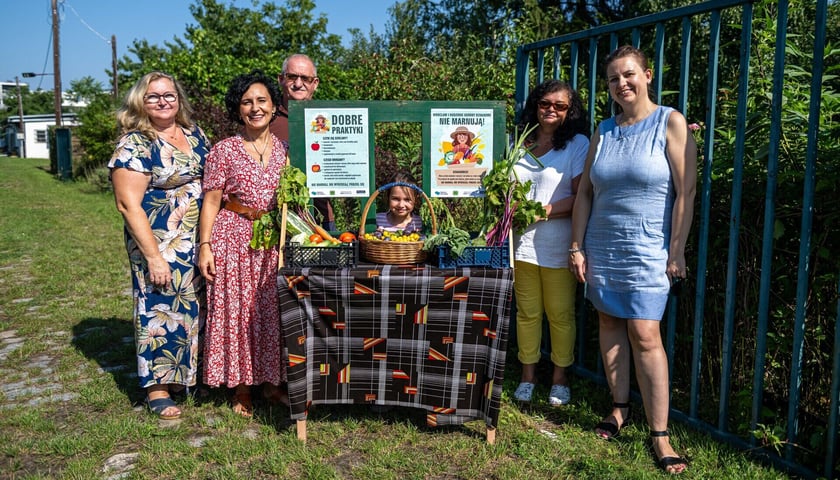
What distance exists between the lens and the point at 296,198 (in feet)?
12.2

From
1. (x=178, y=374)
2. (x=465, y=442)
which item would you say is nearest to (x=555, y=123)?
(x=465, y=442)

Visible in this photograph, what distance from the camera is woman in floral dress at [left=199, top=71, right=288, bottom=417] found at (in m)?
3.79

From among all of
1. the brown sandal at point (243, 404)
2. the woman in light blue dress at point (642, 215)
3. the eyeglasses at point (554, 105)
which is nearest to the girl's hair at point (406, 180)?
the eyeglasses at point (554, 105)

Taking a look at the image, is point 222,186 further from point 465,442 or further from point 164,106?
point 465,442

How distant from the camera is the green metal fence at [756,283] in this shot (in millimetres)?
3047

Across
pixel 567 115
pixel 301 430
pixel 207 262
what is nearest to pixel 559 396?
pixel 301 430

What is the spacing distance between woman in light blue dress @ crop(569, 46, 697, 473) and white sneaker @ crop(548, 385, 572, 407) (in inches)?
31.0

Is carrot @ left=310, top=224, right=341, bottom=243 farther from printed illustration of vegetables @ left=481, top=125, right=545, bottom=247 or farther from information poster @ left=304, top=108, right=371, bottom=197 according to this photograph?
printed illustration of vegetables @ left=481, top=125, right=545, bottom=247

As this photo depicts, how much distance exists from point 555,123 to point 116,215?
12208 millimetres

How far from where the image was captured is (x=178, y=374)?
13.5 feet

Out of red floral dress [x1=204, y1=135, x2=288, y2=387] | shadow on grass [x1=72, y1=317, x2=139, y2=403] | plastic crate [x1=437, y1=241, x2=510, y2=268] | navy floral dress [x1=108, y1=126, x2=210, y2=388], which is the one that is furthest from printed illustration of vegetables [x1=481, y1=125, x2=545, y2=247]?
shadow on grass [x1=72, y1=317, x2=139, y2=403]

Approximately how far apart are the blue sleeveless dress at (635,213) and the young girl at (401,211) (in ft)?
3.40

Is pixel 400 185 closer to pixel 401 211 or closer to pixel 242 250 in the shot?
pixel 401 211

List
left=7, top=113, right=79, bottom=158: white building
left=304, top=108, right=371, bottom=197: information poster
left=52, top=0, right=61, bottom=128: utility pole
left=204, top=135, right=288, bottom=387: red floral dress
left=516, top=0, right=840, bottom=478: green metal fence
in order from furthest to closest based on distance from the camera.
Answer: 1. left=7, top=113, right=79, bottom=158: white building
2. left=52, top=0, right=61, bottom=128: utility pole
3. left=304, top=108, right=371, bottom=197: information poster
4. left=204, top=135, right=288, bottom=387: red floral dress
5. left=516, top=0, right=840, bottom=478: green metal fence
